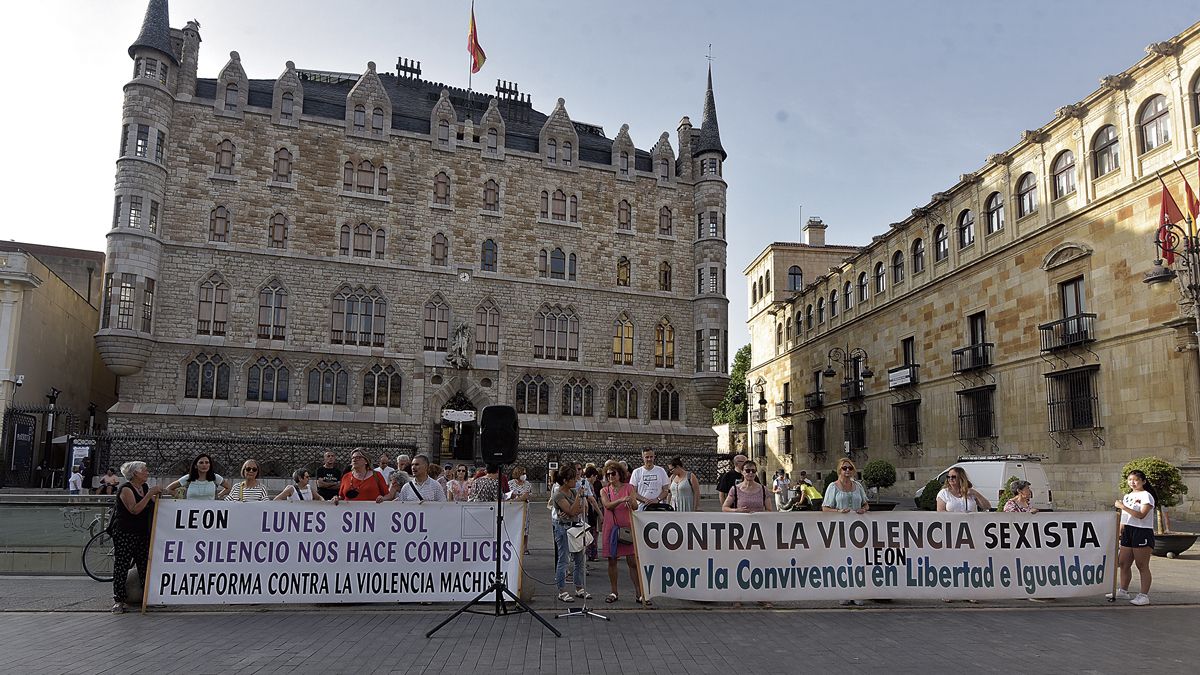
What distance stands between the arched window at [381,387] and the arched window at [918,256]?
79.8ft

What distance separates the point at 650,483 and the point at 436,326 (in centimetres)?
2806

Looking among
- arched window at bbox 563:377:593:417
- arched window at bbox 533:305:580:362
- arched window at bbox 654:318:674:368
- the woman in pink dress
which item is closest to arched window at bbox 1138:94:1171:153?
the woman in pink dress

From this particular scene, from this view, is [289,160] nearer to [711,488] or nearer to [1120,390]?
[711,488]

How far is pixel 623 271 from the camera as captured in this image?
42156 mm

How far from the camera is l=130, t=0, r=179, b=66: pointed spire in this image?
35469mm

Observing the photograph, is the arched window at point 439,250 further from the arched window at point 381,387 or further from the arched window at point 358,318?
the arched window at point 381,387

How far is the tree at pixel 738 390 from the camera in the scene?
2884 inches

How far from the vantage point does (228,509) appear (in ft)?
32.5

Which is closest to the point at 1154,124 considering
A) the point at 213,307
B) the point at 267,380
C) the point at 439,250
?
the point at 439,250

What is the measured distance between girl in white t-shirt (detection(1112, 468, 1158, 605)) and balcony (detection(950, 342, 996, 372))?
68.3 ft

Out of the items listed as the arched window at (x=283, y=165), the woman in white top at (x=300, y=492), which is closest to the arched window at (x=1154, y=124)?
the woman in white top at (x=300, y=492)

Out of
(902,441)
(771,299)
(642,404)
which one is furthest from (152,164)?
(771,299)

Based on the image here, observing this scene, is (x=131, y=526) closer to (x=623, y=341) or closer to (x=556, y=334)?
(x=556, y=334)

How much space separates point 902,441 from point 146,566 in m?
33.2
